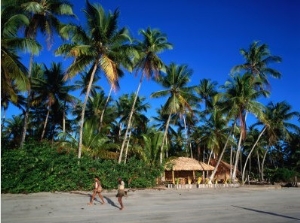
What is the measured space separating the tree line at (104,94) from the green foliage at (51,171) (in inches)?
40.5

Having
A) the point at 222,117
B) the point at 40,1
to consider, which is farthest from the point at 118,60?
the point at 222,117

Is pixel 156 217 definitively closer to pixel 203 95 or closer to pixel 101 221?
pixel 101 221

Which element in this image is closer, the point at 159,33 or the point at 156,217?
the point at 156,217

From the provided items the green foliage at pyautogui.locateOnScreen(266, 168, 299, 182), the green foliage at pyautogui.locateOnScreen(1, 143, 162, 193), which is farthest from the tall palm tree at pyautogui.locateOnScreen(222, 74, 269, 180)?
the green foliage at pyautogui.locateOnScreen(1, 143, 162, 193)

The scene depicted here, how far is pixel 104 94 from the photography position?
3519 cm

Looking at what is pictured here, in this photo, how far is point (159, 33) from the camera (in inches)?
1102

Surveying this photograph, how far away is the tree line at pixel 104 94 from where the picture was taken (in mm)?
19373

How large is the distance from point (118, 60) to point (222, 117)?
55.4ft

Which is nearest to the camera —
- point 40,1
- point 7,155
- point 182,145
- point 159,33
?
point 7,155

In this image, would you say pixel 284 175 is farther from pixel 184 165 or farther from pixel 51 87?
pixel 51 87

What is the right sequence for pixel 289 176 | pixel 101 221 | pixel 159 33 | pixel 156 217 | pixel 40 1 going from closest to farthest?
pixel 101 221 < pixel 156 217 < pixel 40 1 < pixel 159 33 < pixel 289 176

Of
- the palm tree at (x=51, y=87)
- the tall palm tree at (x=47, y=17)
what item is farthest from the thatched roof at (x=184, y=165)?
the tall palm tree at (x=47, y=17)

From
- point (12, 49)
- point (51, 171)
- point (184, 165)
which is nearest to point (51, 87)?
point (51, 171)

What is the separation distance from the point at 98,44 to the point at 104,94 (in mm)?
13602
